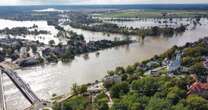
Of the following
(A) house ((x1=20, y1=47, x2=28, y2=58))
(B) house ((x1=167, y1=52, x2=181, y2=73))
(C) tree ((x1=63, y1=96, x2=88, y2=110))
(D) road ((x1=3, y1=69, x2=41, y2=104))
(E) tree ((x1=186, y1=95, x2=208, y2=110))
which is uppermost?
(E) tree ((x1=186, y1=95, x2=208, y2=110))

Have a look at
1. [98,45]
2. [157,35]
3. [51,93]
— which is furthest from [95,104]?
[157,35]

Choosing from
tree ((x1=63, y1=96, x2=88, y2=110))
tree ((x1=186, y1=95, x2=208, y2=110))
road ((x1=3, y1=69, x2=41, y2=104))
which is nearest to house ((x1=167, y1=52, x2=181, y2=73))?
tree ((x1=186, y1=95, x2=208, y2=110))

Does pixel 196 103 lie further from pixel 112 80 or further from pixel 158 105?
pixel 112 80

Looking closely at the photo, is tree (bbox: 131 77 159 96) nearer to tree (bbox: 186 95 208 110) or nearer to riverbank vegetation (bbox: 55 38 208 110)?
riverbank vegetation (bbox: 55 38 208 110)

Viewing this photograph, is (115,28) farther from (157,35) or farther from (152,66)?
(152,66)

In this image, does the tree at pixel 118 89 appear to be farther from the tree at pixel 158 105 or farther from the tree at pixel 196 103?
the tree at pixel 196 103

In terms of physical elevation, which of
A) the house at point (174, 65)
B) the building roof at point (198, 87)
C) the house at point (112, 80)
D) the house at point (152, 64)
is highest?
the building roof at point (198, 87)

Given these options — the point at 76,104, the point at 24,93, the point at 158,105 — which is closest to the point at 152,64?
the point at 24,93

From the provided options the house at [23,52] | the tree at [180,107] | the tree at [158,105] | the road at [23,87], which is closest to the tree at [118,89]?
the tree at [158,105]
